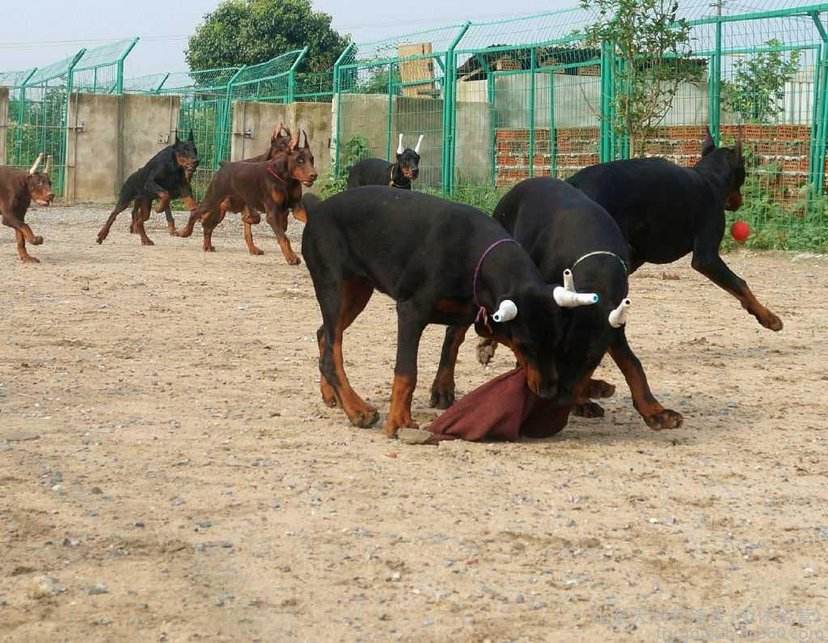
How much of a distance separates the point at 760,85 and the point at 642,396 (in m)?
11.1

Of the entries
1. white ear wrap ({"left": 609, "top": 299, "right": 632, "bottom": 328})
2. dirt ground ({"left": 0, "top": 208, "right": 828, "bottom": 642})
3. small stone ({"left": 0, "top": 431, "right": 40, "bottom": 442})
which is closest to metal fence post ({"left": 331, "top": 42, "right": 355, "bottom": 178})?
dirt ground ({"left": 0, "top": 208, "right": 828, "bottom": 642})

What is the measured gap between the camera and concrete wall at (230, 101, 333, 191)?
92.5ft

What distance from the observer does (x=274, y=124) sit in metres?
29.6

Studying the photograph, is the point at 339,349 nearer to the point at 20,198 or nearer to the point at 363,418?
A: the point at 363,418

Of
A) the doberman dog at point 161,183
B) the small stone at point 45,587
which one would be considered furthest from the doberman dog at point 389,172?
the small stone at point 45,587

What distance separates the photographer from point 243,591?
13.9 feet

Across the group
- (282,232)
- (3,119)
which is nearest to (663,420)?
(282,232)

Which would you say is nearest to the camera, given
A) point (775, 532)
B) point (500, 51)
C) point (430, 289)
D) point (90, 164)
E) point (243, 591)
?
point (243, 591)

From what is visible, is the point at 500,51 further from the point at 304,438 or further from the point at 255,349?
the point at 304,438

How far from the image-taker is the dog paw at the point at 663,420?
6.80 meters

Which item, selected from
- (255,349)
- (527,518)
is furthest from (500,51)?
(527,518)

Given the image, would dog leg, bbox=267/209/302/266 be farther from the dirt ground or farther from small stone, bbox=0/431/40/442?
small stone, bbox=0/431/40/442

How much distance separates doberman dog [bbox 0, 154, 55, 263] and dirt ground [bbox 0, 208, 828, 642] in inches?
223

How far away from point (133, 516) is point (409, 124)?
20.0m
